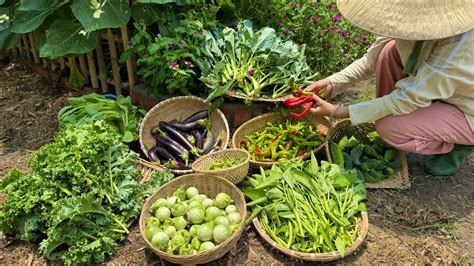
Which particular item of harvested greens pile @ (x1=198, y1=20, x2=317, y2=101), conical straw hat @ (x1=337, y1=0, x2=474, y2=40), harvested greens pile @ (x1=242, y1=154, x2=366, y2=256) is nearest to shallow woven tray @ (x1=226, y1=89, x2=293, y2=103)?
harvested greens pile @ (x1=198, y1=20, x2=317, y2=101)

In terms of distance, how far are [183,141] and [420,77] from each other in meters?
1.99

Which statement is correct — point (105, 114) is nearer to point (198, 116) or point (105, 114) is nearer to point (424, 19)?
point (198, 116)

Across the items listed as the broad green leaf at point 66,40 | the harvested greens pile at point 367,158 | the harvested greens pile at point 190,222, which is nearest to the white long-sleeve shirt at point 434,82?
the harvested greens pile at point 367,158

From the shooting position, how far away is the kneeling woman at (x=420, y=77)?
2.77m

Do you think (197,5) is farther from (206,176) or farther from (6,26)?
(6,26)

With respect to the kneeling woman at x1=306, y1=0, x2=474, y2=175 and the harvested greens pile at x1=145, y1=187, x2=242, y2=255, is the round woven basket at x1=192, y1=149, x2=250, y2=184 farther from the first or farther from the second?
the kneeling woman at x1=306, y1=0, x2=474, y2=175

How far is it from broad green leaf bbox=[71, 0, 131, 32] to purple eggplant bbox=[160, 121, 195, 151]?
1.02m

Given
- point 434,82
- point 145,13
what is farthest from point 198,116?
point 434,82

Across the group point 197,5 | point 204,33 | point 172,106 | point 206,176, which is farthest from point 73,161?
point 197,5

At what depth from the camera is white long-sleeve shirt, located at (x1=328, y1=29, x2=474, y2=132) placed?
292 centimetres

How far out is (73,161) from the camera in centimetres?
302

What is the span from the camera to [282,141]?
3830mm

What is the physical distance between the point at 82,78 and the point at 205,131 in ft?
6.13

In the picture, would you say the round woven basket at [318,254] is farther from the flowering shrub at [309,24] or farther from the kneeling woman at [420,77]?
the flowering shrub at [309,24]
